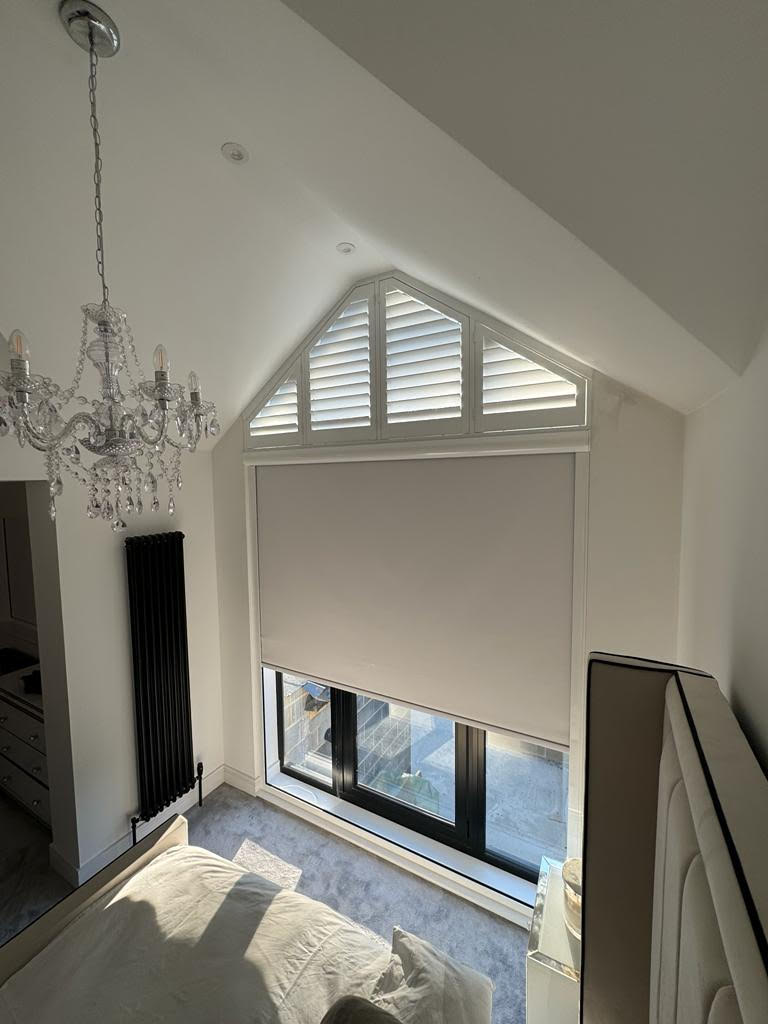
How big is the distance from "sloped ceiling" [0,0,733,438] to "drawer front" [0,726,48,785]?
2.46m

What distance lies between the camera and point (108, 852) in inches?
104

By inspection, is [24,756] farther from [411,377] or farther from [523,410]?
[523,410]

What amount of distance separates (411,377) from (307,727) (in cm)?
271

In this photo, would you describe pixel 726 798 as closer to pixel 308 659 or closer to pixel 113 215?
pixel 113 215

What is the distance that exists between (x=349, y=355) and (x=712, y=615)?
2169mm

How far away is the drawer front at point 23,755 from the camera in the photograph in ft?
9.23

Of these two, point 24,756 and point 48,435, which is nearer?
point 48,435

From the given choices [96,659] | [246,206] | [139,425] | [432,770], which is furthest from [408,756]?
[246,206]

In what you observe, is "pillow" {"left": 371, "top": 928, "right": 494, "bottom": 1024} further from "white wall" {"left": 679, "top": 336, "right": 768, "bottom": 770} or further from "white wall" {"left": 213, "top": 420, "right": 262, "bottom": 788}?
"white wall" {"left": 213, "top": 420, "right": 262, "bottom": 788}

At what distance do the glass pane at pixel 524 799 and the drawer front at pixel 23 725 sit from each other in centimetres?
282

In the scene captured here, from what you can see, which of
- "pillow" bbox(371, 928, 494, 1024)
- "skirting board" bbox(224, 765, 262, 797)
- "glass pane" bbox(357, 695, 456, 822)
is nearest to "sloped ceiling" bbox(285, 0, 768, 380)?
"pillow" bbox(371, 928, 494, 1024)

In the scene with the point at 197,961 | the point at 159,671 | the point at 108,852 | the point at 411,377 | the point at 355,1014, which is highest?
the point at 411,377

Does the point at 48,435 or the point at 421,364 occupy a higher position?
the point at 421,364

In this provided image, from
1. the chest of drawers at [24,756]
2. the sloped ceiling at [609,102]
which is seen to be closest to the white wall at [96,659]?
the chest of drawers at [24,756]
